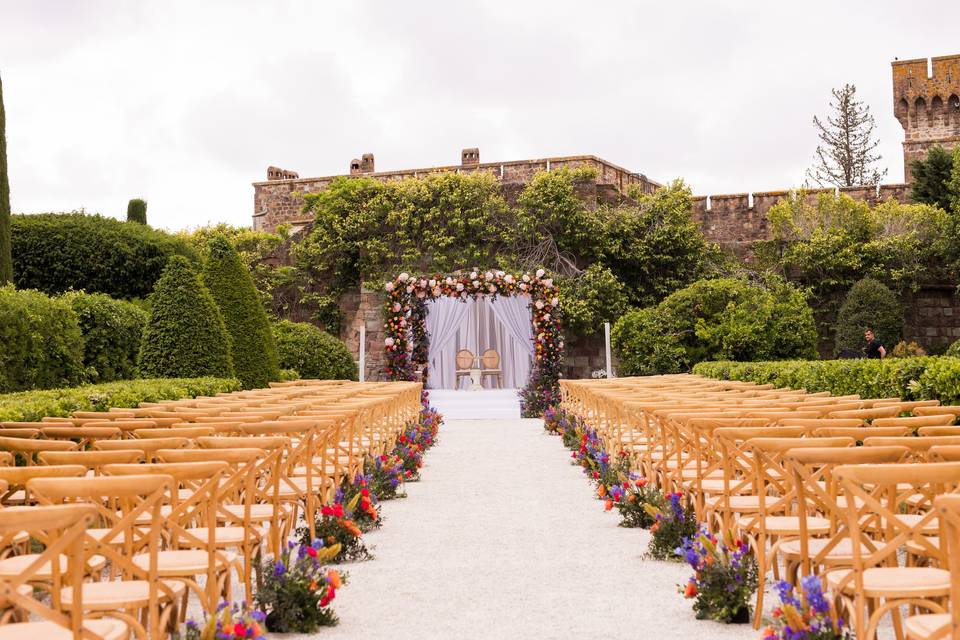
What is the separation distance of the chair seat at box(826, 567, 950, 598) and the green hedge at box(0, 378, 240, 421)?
4924mm

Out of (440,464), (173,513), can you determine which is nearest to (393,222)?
(440,464)

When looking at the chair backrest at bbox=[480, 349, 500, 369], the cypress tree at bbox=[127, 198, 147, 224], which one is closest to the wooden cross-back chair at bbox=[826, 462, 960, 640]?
the chair backrest at bbox=[480, 349, 500, 369]

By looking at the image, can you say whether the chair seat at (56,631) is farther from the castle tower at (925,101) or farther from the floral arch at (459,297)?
the castle tower at (925,101)

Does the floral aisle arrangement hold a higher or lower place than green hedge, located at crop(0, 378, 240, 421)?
lower

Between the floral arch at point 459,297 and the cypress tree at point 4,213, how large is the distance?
8.13m

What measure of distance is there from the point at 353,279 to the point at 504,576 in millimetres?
19614

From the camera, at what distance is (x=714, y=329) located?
19.1 meters

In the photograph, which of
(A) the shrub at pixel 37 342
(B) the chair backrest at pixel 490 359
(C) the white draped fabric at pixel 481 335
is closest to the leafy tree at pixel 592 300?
(C) the white draped fabric at pixel 481 335

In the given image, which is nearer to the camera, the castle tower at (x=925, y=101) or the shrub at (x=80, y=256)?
the shrub at (x=80, y=256)

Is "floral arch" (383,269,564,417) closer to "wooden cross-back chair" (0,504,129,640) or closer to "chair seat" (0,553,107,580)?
"chair seat" (0,553,107,580)

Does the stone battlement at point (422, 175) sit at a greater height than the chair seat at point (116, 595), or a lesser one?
greater

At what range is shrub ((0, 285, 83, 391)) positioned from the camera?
27.9 feet

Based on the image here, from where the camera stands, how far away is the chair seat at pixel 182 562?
3320 millimetres

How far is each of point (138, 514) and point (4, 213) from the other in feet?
34.3
